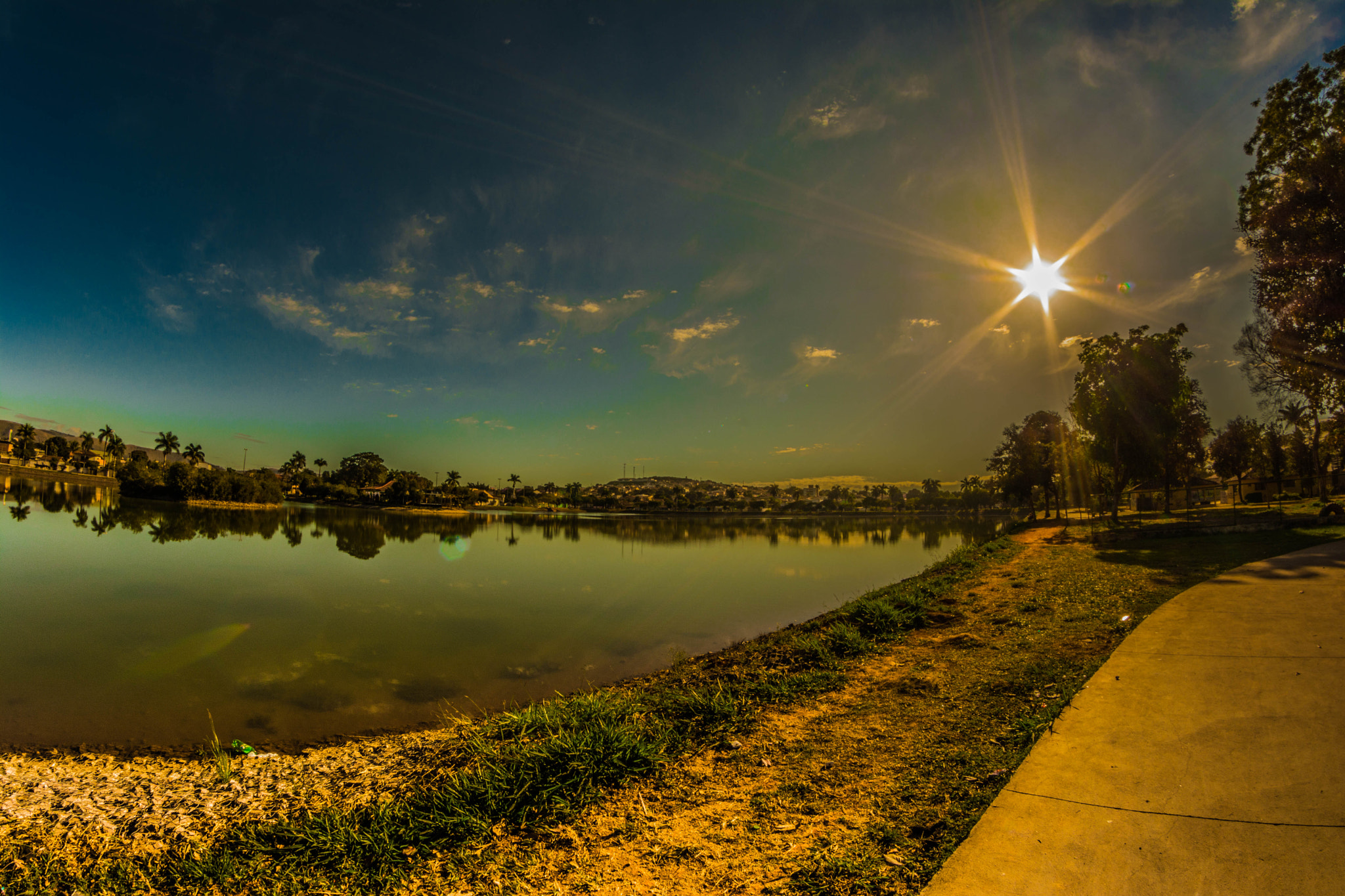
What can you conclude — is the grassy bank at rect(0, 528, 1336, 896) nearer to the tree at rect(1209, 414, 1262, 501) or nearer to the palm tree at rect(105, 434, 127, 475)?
the tree at rect(1209, 414, 1262, 501)

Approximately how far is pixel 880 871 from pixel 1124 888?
1.25 meters

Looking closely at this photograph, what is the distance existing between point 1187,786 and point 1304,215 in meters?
22.2

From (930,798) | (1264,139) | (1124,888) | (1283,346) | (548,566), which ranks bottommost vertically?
(548,566)

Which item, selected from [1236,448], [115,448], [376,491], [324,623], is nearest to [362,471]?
[376,491]

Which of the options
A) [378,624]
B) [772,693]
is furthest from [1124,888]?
[378,624]

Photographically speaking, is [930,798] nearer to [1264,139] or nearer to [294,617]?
[294,617]

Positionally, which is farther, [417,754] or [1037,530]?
[1037,530]

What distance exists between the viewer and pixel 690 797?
176 inches

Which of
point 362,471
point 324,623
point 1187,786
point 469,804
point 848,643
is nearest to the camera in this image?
point 1187,786

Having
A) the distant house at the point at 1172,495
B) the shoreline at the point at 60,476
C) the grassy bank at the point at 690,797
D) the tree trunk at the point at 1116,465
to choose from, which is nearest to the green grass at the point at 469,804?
the grassy bank at the point at 690,797

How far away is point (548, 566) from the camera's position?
28250mm

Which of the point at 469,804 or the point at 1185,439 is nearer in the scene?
the point at 469,804

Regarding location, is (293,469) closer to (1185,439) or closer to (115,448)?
(115,448)

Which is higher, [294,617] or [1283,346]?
[1283,346]
